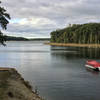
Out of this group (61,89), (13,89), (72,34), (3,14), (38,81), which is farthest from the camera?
(72,34)

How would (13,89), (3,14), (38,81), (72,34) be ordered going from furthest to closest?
(72,34) < (38,81) < (3,14) < (13,89)

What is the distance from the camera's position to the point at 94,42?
531ft

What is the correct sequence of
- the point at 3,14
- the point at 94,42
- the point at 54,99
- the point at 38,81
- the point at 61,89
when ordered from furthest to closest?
1. the point at 94,42
2. the point at 38,81
3. the point at 61,89
4. the point at 3,14
5. the point at 54,99

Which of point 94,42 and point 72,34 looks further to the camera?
point 72,34

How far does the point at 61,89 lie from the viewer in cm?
2359

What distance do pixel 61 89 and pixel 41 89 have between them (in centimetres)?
234

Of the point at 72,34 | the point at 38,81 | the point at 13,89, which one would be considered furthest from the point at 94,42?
the point at 13,89

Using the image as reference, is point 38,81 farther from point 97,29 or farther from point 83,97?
point 97,29

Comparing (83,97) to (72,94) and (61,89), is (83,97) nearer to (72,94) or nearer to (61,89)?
(72,94)

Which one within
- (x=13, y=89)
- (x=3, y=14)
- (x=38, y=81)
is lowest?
(x=38, y=81)

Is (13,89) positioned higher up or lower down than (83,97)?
higher up

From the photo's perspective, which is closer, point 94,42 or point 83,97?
point 83,97

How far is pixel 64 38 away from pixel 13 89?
17712 centimetres

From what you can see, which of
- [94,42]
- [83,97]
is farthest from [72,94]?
[94,42]
